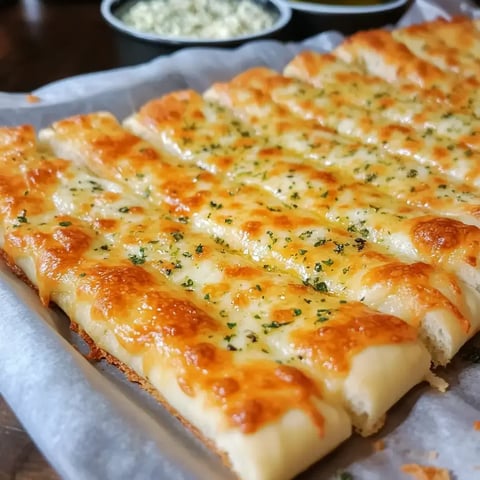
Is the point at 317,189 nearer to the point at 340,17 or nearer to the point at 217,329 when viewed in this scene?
the point at 217,329

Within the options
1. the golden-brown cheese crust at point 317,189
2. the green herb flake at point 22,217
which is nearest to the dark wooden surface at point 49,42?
the golden-brown cheese crust at point 317,189

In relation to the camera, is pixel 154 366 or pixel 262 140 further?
pixel 262 140

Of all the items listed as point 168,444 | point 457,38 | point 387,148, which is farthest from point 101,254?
point 457,38

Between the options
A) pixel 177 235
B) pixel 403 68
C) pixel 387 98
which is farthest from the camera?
pixel 403 68

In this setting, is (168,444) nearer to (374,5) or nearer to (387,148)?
(387,148)

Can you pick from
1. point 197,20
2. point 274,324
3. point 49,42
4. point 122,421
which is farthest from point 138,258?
point 49,42

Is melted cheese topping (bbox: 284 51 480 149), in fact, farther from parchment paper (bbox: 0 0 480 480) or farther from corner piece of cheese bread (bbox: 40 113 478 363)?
parchment paper (bbox: 0 0 480 480)

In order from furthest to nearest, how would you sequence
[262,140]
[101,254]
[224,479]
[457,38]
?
[457,38] < [262,140] < [101,254] < [224,479]
